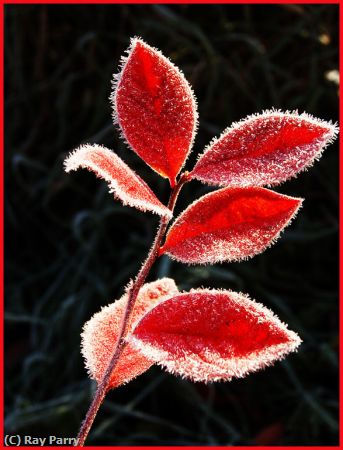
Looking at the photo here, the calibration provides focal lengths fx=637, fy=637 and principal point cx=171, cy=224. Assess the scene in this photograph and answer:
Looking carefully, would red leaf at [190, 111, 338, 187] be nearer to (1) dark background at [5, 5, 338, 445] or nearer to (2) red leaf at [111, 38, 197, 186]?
(2) red leaf at [111, 38, 197, 186]

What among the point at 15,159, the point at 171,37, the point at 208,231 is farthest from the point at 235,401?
the point at 208,231

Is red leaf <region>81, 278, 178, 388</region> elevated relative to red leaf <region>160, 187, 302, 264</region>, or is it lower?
lower

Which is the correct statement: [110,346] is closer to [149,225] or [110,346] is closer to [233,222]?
[233,222]

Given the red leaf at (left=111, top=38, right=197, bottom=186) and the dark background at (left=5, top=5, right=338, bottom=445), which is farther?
the dark background at (left=5, top=5, right=338, bottom=445)

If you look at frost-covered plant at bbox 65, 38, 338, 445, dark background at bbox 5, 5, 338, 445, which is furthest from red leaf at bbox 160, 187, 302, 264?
dark background at bbox 5, 5, 338, 445

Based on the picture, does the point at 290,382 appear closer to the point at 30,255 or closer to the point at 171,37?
the point at 30,255

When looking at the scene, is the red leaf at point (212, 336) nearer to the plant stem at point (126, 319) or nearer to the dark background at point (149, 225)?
the plant stem at point (126, 319)
